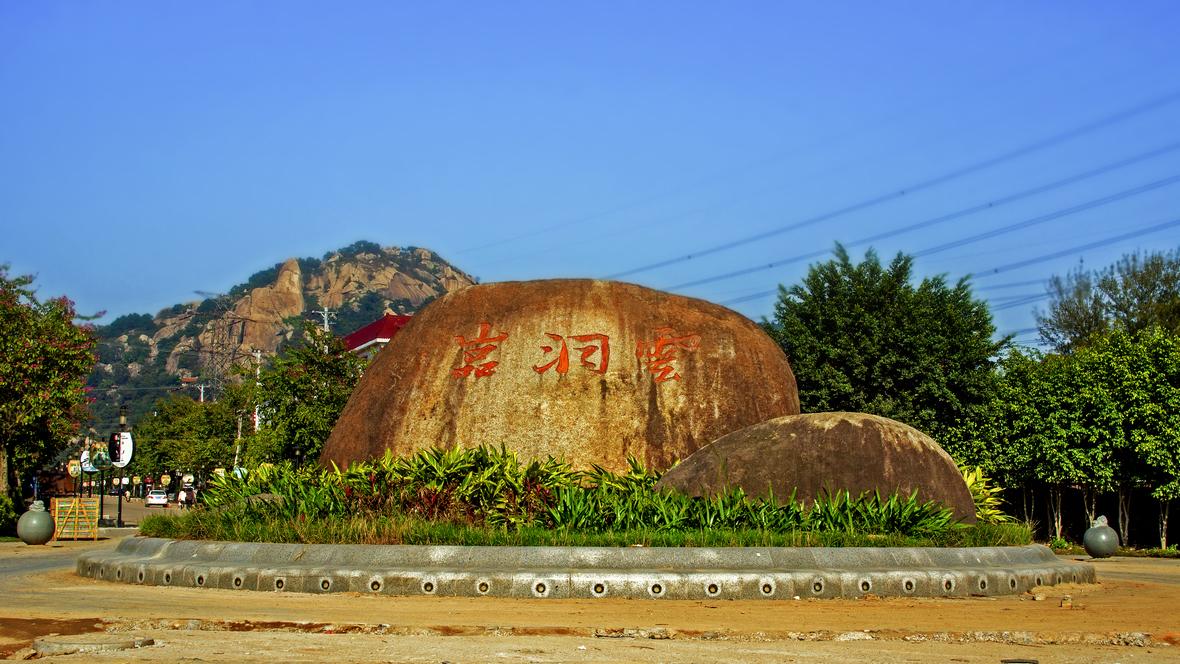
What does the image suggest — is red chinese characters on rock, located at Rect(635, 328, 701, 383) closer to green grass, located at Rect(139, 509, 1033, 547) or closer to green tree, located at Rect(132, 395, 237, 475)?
green grass, located at Rect(139, 509, 1033, 547)

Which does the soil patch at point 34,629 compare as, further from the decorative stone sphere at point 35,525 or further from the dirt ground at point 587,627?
the decorative stone sphere at point 35,525

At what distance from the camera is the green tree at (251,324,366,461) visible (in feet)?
94.5

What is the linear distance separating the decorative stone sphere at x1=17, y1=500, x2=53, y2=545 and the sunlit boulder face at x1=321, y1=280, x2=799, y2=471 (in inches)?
290

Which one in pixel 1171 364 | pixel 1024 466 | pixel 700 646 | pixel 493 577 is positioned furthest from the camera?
pixel 1024 466

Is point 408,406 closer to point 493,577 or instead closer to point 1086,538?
point 493,577

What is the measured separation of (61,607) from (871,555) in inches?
356

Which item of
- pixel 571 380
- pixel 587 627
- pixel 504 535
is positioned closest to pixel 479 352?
pixel 571 380

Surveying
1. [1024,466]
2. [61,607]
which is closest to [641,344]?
[61,607]

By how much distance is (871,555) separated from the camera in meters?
14.6

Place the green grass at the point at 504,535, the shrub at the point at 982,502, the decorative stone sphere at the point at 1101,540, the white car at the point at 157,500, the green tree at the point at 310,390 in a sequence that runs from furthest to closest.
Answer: the white car at the point at 157,500 < the green tree at the point at 310,390 < the decorative stone sphere at the point at 1101,540 < the shrub at the point at 982,502 < the green grass at the point at 504,535

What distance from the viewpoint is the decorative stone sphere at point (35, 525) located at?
24.4 meters

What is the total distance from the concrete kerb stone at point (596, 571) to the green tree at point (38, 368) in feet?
55.5

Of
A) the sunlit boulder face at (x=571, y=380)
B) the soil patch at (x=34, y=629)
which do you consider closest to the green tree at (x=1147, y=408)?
the sunlit boulder face at (x=571, y=380)

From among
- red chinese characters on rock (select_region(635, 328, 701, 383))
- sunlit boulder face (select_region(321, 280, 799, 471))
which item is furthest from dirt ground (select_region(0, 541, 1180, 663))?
red chinese characters on rock (select_region(635, 328, 701, 383))
